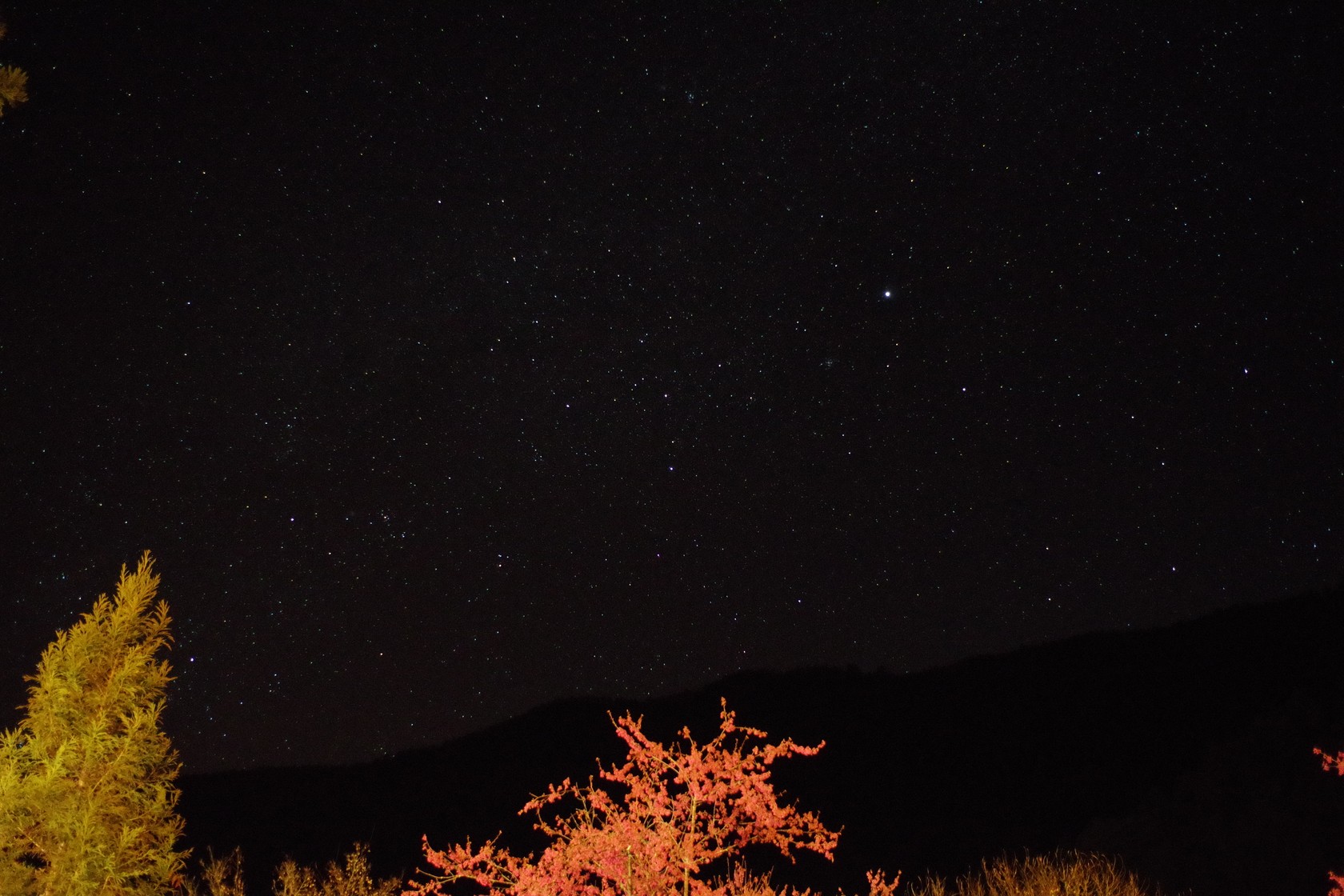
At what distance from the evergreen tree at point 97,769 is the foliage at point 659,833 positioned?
2235 millimetres

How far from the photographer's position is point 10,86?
3.86m

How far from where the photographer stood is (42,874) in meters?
6.57

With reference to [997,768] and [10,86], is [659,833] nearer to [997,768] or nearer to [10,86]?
[10,86]

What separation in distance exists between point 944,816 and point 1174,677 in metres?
11.3

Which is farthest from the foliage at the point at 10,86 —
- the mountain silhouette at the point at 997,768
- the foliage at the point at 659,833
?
the mountain silhouette at the point at 997,768

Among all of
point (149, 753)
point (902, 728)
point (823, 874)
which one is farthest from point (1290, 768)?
point (149, 753)

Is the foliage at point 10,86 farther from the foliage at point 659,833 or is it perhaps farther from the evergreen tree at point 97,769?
the foliage at point 659,833

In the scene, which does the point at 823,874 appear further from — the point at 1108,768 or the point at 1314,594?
the point at 1314,594

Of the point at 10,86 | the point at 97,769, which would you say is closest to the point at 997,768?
the point at 97,769

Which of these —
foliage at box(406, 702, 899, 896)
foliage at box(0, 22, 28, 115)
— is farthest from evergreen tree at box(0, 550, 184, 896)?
foliage at box(0, 22, 28, 115)

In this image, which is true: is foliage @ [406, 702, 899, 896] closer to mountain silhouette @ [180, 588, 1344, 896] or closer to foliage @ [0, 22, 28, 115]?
foliage @ [0, 22, 28, 115]

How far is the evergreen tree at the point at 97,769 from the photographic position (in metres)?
6.55

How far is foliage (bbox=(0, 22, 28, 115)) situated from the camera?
12.6ft

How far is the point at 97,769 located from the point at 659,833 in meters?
4.62
